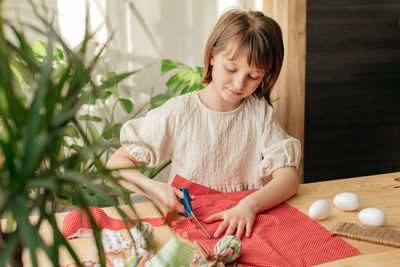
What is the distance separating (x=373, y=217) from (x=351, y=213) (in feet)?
0.29

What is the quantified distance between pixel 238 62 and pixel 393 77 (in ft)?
4.62

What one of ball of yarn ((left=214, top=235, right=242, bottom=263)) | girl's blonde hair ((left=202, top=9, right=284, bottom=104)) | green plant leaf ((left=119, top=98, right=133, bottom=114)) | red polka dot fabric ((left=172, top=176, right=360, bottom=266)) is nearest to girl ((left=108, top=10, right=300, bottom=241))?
girl's blonde hair ((left=202, top=9, right=284, bottom=104))

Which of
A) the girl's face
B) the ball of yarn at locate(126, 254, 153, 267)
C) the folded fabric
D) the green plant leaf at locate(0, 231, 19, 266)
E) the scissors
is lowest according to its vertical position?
the scissors

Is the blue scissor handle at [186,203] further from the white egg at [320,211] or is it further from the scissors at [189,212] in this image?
the white egg at [320,211]

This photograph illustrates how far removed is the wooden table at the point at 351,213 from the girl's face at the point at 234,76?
38cm

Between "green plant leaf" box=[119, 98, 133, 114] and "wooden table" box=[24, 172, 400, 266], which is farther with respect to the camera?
"green plant leaf" box=[119, 98, 133, 114]

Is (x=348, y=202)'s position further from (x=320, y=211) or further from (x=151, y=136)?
(x=151, y=136)

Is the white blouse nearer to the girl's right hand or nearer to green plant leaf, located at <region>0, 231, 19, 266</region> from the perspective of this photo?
the girl's right hand

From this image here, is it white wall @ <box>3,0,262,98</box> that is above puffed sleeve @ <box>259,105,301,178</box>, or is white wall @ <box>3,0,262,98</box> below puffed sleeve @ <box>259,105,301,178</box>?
above

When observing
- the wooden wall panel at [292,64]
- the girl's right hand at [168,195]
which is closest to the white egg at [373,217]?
the girl's right hand at [168,195]

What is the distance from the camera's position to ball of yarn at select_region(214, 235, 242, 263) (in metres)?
0.88

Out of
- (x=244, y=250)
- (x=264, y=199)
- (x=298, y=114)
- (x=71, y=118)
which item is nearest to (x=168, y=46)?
(x=298, y=114)

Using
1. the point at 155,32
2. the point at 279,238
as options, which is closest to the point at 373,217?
the point at 279,238

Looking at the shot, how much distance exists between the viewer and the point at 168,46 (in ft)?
8.01
